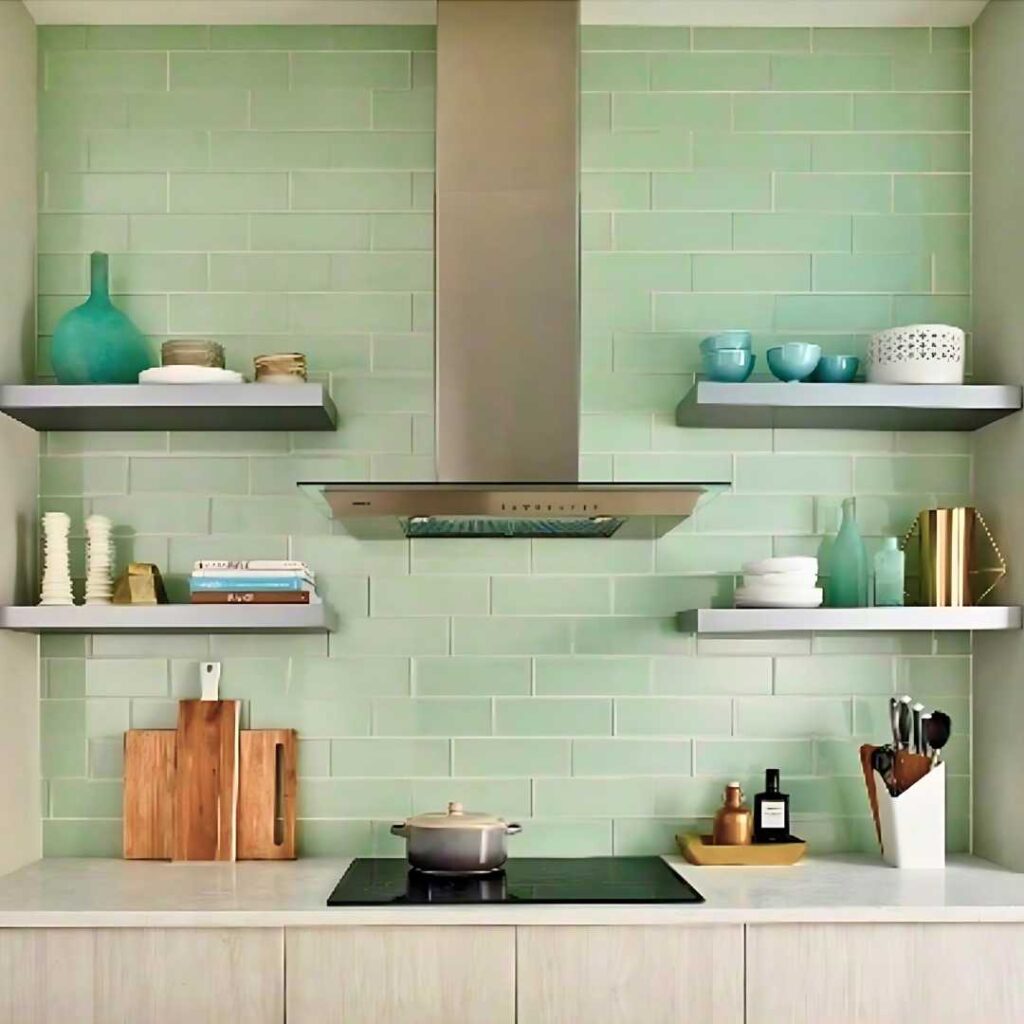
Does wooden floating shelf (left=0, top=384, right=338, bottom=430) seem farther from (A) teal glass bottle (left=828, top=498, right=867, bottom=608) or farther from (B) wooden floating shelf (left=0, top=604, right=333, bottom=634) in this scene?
(A) teal glass bottle (left=828, top=498, right=867, bottom=608)

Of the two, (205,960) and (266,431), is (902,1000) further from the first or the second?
(266,431)

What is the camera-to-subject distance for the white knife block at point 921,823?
3.44 meters

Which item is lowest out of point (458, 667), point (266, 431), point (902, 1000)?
point (902, 1000)

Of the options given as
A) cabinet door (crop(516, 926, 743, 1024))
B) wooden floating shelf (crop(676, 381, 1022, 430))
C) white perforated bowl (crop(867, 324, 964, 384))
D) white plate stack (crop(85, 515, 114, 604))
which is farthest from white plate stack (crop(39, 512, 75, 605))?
white perforated bowl (crop(867, 324, 964, 384))

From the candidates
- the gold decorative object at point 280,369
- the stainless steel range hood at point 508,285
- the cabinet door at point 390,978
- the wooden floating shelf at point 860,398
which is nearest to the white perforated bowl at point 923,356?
the wooden floating shelf at point 860,398

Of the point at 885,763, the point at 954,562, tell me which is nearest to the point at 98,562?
the point at 885,763

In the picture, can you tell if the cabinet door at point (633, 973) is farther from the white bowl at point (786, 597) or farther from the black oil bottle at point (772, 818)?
the white bowl at point (786, 597)

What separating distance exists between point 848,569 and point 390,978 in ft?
4.58

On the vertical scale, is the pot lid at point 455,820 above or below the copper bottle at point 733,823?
above

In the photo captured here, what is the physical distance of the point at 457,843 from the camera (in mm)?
3287

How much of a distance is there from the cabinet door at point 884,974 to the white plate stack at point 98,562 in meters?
1.60

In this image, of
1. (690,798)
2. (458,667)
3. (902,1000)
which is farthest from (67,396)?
A: (902,1000)

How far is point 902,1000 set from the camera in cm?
299

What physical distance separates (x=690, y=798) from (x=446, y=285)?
4.37 ft
